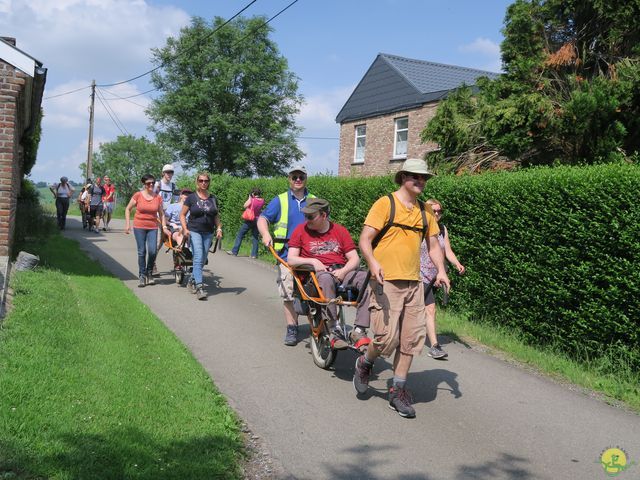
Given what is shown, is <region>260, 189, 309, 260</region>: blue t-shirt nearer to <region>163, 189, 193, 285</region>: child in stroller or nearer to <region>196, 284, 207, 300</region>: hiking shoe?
<region>196, 284, 207, 300</region>: hiking shoe

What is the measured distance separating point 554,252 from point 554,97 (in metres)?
6.85

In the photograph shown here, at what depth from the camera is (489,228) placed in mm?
9078

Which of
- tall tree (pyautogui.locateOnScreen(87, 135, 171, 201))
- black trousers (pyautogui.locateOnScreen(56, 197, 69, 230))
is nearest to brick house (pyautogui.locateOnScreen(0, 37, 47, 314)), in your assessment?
black trousers (pyautogui.locateOnScreen(56, 197, 69, 230))

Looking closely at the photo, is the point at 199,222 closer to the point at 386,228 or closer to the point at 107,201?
the point at 386,228

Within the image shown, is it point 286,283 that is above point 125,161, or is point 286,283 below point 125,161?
below

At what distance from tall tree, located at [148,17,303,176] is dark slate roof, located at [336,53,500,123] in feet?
65.3

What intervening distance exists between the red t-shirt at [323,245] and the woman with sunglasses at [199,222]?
12.4ft

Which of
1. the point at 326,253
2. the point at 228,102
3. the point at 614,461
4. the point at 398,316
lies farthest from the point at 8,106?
the point at 228,102

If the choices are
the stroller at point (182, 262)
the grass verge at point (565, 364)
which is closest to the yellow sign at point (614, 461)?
the grass verge at point (565, 364)

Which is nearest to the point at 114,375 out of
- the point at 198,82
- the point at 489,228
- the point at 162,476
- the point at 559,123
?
the point at 162,476

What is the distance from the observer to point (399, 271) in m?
5.32

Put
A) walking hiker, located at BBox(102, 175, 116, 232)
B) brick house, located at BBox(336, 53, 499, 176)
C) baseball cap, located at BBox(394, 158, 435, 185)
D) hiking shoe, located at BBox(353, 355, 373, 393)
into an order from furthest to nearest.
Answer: brick house, located at BBox(336, 53, 499, 176)
walking hiker, located at BBox(102, 175, 116, 232)
hiking shoe, located at BBox(353, 355, 373, 393)
baseball cap, located at BBox(394, 158, 435, 185)

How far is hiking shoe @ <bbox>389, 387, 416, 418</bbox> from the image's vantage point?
5332 mm

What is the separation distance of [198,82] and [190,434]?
4787 cm
